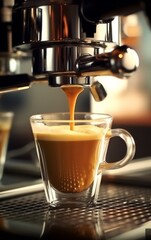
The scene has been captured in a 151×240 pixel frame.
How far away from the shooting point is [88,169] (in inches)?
27.8

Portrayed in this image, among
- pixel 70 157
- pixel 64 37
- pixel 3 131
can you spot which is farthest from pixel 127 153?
pixel 3 131

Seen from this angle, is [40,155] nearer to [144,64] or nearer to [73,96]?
[73,96]

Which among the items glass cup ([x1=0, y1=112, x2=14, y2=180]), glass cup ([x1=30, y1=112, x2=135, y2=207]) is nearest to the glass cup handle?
glass cup ([x1=30, y1=112, x2=135, y2=207])

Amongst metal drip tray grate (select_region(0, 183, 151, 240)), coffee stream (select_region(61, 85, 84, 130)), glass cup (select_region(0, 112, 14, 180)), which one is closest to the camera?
metal drip tray grate (select_region(0, 183, 151, 240))

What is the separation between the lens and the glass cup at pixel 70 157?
→ 2.28ft

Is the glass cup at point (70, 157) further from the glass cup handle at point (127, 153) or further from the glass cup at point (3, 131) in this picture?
the glass cup at point (3, 131)

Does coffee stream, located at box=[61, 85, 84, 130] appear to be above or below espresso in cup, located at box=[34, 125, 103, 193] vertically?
above

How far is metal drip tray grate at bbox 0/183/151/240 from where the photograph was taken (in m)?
0.57

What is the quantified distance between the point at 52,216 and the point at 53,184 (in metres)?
0.07

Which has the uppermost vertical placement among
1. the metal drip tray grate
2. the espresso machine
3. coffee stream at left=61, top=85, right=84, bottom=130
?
the espresso machine

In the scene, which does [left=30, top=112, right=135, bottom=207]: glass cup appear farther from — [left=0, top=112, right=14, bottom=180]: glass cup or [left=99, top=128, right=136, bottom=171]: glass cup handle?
[left=0, top=112, right=14, bottom=180]: glass cup

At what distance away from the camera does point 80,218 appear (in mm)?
638

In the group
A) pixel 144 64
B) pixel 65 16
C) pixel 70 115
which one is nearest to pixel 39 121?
pixel 70 115

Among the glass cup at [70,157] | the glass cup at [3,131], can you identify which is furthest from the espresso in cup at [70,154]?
the glass cup at [3,131]
